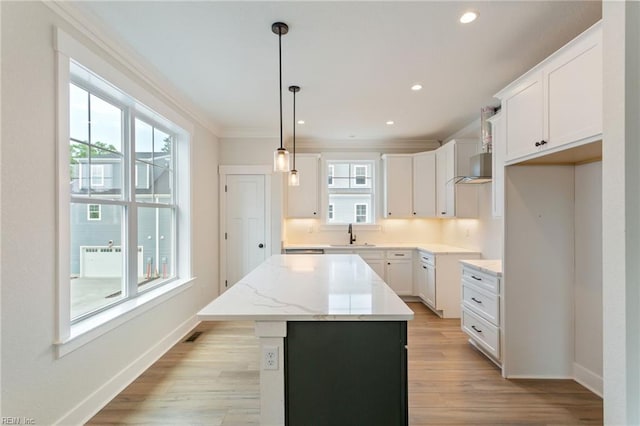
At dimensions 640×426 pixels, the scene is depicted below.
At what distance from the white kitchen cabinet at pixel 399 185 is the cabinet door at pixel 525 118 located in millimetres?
2442

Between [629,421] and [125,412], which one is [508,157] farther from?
[125,412]

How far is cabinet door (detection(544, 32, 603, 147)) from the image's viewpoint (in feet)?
5.64

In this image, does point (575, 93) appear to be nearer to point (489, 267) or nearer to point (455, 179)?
point (489, 267)

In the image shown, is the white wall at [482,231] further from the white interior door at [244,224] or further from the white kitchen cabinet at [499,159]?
the white interior door at [244,224]

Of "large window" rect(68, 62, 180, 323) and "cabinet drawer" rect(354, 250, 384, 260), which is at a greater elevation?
"large window" rect(68, 62, 180, 323)

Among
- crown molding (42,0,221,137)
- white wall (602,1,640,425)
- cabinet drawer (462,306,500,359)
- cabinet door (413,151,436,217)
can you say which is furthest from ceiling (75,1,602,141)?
cabinet drawer (462,306,500,359)

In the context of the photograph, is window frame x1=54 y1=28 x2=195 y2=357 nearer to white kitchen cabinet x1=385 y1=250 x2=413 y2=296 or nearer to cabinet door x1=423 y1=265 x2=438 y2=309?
white kitchen cabinet x1=385 y1=250 x2=413 y2=296

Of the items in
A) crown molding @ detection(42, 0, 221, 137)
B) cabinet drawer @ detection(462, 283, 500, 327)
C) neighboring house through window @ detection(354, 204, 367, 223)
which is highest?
crown molding @ detection(42, 0, 221, 137)

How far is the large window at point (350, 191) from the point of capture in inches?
213

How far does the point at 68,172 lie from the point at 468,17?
2.78 m

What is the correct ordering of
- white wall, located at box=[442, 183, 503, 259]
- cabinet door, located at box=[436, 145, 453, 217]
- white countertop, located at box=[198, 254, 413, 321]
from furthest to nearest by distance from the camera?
cabinet door, located at box=[436, 145, 453, 217] < white wall, located at box=[442, 183, 503, 259] < white countertop, located at box=[198, 254, 413, 321]

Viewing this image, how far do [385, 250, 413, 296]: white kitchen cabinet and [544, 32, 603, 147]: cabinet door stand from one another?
2971 mm

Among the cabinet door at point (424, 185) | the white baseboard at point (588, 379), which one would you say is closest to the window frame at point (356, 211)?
the cabinet door at point (424, 185)

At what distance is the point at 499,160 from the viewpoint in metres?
2.70
